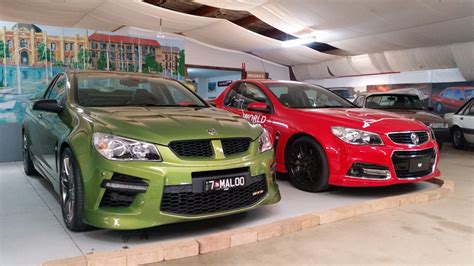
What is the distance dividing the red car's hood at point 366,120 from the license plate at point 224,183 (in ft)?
5.02

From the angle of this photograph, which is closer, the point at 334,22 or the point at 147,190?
the point at 147,190

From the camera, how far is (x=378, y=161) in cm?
363

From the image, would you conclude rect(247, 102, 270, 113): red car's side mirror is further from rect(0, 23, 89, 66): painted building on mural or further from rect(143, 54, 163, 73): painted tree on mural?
rect(143, 54, 163, 73): painted tree on mural

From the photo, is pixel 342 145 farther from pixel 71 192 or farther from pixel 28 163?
pixel 28 163

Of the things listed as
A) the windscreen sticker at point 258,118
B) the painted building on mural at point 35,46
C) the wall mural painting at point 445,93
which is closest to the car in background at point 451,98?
the wall mural painting at point 445,93

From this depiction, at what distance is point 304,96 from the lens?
186 inches

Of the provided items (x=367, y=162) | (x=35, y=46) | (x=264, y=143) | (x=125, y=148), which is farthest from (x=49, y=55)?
(x=367, y=162)

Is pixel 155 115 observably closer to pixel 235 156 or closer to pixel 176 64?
pixel 235 156

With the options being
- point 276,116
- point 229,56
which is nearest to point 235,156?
point 276,116

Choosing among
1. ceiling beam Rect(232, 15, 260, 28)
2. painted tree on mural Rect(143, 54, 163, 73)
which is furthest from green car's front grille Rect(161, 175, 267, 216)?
ceiling beam Rect(232, 15, 260, 28)

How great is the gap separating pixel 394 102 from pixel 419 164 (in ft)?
14.1

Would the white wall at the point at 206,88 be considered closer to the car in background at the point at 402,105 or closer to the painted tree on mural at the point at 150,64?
the painted tree on mural at the point at 150,64

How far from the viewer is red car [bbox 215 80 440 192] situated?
3654mm

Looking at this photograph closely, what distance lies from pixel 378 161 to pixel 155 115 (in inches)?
85.4
